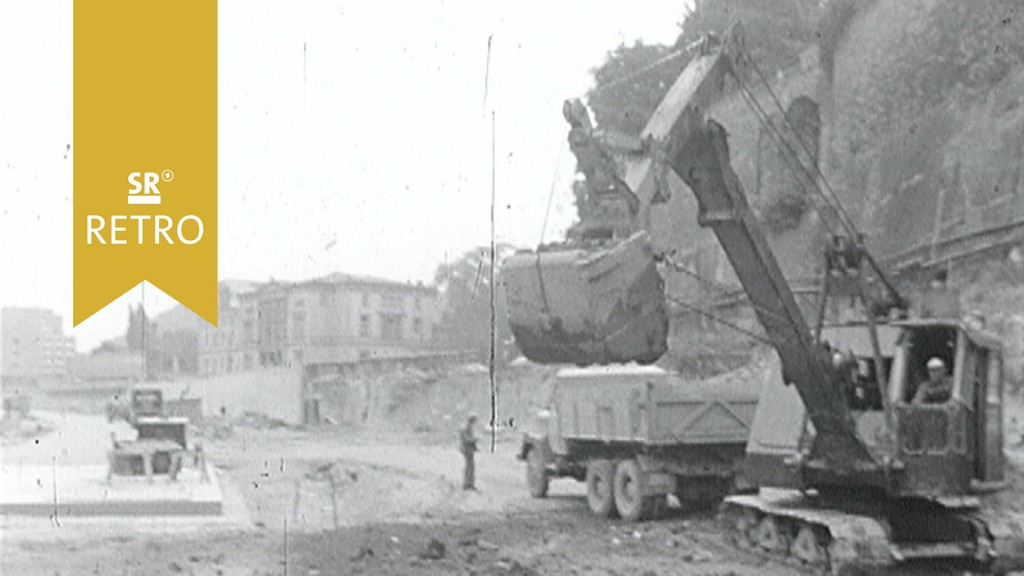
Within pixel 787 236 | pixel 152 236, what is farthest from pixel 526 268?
pixel 787 236

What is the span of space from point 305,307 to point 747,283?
165ft

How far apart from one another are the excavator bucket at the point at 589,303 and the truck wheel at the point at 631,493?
17.1 ft

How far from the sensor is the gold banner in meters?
8.88

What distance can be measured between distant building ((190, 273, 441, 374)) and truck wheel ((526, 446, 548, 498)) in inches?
1445

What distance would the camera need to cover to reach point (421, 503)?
22.7 m

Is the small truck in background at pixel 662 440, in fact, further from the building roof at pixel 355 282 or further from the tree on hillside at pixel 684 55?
the building roof at pixel 355 282

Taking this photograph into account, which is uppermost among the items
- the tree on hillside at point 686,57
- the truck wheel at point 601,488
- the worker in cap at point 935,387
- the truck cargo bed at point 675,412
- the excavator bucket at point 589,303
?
the tree on hillside at point 686,57

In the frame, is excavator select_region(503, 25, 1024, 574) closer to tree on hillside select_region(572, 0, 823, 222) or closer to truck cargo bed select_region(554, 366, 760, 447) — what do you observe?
truck cargo bed select_region(554, 366, 760, 447)

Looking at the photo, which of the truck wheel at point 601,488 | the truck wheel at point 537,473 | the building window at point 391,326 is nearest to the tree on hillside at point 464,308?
the building window at point 391,326

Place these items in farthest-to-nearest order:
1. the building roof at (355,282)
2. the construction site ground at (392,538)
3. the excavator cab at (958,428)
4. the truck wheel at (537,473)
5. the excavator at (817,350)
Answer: the building roof at (355,282), the truck wheel at (537,473), the construction site ground at (392,538), the excavator cab at (958,428), the excavator at (817,350)

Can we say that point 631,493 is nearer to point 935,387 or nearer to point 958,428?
point 935,387

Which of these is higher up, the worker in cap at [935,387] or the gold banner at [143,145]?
the gold banner at [143,145]

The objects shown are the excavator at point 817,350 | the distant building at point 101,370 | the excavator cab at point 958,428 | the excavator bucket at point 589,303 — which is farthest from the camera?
the distant building at point 101,370

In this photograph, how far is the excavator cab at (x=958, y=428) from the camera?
482 inches
